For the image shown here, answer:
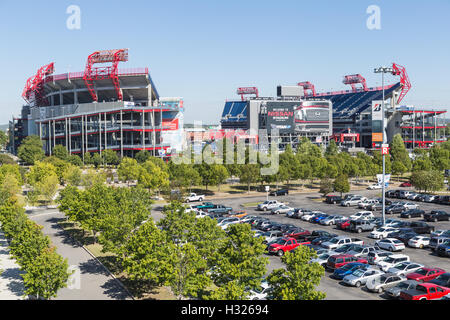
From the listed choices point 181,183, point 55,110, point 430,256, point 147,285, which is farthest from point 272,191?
point 55,110

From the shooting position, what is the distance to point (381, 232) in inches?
1558

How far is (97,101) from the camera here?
389ft

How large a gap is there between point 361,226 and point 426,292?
62.4 ft

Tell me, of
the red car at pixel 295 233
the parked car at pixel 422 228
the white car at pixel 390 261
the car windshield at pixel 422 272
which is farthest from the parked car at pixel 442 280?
the parked car at pixel 422 228

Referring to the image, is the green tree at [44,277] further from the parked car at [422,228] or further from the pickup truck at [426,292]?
the parked car at [422,228]

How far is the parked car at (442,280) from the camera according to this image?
25.1 meters

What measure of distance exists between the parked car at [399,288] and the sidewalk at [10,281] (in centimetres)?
2215

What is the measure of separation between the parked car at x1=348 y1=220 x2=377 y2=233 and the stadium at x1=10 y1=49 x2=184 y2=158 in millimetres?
66649

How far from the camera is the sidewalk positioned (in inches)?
1007

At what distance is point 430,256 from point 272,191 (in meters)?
38.3

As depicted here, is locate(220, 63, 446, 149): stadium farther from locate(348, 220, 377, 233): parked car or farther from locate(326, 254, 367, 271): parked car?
locate(326, 254, 367, 271): parked car
